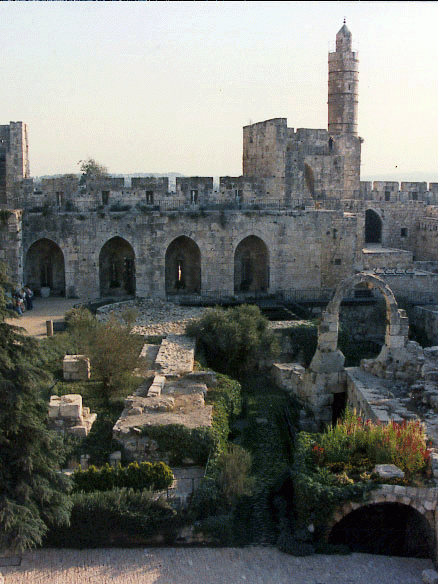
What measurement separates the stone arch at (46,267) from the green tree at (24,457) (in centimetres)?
1403

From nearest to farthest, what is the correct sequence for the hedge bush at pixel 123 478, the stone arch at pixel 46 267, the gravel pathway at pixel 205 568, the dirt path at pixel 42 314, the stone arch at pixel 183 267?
the gravel pathway at pixel 205 568, the hedge bush at pixel 123 478, the dirt path at pixel 42 314, the stone arch at pixel 46 267, the stone arch at pixel 183 267

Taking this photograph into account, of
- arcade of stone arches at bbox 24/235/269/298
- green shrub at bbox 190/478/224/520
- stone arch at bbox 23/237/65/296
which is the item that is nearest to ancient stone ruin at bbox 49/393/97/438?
green shrub at bbox 190/478/224/520

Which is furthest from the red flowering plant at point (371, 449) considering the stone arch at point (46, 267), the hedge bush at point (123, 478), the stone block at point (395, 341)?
the stone arch at point (46, 267)

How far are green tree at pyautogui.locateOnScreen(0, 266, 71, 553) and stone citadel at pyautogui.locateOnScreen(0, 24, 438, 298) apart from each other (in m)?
12.3

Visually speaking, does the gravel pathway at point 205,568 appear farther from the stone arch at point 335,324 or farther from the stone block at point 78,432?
the stone arch at point 335,324

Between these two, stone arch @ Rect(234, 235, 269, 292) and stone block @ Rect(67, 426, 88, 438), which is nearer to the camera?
stone block @ Rect(67, 426, 88, 438)

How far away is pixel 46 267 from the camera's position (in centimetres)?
2486

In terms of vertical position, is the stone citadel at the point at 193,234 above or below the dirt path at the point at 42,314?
above

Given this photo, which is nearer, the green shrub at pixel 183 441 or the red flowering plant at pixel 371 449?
the red flowering plant at pixel 371 449

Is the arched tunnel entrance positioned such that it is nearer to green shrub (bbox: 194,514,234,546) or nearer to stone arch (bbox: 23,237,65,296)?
green shrub (bbox: 194,514,234,546)

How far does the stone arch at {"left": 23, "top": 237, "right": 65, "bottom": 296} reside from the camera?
24531 mm

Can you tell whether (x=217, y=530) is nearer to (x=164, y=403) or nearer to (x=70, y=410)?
(x=164, y=403)

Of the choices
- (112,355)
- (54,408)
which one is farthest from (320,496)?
(112,355)

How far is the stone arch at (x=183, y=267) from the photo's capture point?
25.7 metres
